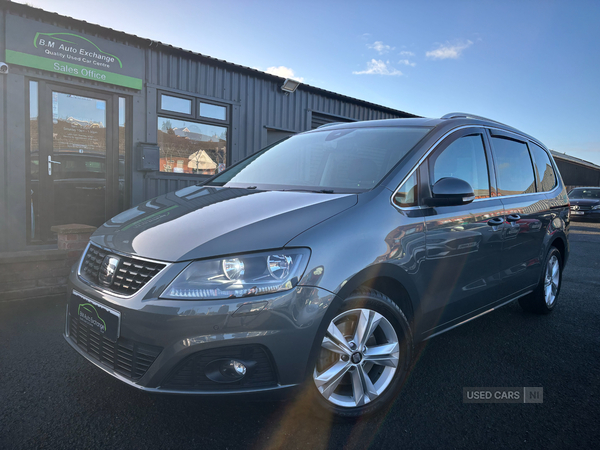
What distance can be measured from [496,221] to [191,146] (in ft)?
19.8

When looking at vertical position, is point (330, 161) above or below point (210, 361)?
above

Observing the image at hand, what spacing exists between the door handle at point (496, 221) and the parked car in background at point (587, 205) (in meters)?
17.5

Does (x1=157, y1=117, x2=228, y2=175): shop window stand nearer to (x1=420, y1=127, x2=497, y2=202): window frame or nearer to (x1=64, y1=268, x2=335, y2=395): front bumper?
(x1=420, y1=127, x2=497, y2=202): window frame

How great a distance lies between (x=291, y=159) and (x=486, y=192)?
1.44 metres

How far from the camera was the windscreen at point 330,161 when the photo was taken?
2578 mm

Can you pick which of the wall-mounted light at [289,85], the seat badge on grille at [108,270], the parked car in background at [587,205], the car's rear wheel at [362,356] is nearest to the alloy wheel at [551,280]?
the car's rear wheel at [362,356]

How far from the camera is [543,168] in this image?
13.4ft

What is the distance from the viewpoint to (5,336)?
3117 mm

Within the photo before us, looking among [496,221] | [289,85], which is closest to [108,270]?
[496,221]

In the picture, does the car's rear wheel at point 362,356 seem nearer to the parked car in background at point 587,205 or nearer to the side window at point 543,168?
the side window at point 543,168

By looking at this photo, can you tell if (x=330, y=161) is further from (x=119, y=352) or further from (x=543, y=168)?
(x=543, y=168)

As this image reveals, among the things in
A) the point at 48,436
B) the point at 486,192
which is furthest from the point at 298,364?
the point at 486,192

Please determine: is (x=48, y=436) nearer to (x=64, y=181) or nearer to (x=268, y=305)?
(x=268, y=305)

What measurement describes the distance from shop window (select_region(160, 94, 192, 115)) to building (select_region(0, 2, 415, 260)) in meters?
0.02
